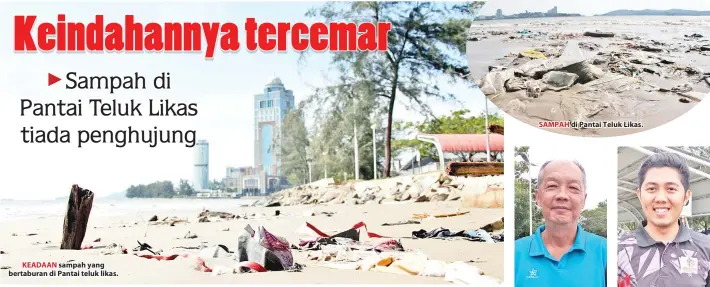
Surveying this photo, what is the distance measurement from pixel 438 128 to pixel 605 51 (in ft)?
5.17

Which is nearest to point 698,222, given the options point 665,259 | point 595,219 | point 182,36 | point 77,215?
point 665,259

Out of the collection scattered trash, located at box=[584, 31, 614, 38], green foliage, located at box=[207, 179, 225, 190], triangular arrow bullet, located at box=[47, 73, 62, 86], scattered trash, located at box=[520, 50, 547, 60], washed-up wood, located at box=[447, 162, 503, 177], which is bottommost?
green foliage, located at box=[207, 179, 225, 190]

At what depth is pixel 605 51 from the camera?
690 centimetres

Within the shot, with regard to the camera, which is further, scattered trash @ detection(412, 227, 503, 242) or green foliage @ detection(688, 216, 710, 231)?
scattered trash @ detection(412, 227, 503, 242)

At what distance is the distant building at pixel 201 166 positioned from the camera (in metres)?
6.96

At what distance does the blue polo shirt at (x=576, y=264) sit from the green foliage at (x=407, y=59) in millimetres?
1693

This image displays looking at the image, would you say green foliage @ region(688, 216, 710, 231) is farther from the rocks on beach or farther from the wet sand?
the rocks on beach

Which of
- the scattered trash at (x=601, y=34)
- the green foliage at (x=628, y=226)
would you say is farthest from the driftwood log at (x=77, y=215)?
the scattered trash at (x=601, y=34)

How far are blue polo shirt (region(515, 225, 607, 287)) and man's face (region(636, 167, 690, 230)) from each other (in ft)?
1.44

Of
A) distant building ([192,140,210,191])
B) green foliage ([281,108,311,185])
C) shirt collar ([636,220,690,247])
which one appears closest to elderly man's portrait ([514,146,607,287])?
shirt collar ([636,220,690,247])

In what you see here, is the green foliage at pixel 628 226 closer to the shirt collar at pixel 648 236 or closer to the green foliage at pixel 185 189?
the shirt collar at pixel 648 236

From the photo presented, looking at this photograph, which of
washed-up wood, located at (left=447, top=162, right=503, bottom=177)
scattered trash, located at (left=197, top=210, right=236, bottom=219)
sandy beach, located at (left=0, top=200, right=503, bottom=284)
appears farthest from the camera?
scattered trash, located at (left=197, top=210, right=236, bottom=219)

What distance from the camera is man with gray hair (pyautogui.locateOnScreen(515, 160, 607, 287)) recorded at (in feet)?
20.6

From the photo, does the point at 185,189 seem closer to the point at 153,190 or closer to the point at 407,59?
the point at 153,190
